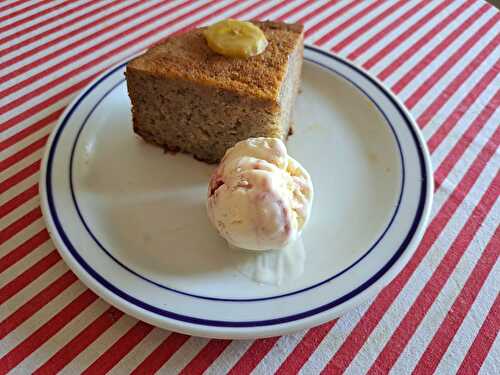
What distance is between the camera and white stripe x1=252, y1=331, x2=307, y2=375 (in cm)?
87

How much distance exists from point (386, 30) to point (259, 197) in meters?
Answer: 0.99

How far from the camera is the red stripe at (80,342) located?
0.86 metres

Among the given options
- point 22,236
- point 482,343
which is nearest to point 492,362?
point 482,343

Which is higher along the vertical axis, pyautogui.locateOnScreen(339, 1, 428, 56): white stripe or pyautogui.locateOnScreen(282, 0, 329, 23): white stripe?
pyautogui.locateOnScreen(282, 0, 329, 23): white stripe

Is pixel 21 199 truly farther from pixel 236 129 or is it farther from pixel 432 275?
pixel 432 275

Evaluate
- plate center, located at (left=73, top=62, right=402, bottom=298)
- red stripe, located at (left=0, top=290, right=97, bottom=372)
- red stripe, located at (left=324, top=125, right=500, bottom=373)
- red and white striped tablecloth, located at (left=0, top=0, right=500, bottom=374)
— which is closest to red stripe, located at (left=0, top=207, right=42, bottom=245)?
red and white striped tablecloth, located at (left=0, top=0, right=500, bottom=374)

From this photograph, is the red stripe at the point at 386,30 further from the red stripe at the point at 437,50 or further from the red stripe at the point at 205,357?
the red stripe at the point at 205,357

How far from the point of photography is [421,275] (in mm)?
1020

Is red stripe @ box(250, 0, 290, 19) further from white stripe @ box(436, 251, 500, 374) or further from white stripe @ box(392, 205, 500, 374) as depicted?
white stripe @ box(436, 251, 500, 374)

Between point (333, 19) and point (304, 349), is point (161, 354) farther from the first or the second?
point (333, 19)

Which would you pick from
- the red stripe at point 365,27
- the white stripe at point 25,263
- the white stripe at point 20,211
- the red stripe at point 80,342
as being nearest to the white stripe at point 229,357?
the red stripe at point 80,342

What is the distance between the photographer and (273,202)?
3.04ft

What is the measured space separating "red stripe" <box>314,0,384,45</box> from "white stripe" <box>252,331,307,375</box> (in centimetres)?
103

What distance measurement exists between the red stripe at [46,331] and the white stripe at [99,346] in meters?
0.07
